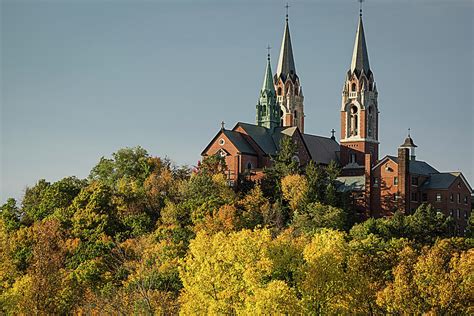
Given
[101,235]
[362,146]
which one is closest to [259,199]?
[101,235]

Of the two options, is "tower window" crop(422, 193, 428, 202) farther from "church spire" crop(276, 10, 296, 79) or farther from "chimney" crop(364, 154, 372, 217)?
"church spire" crop(276, 10, 296, 79)

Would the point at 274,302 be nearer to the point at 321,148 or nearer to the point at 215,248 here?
the point at 215,248

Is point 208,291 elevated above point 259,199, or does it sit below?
below

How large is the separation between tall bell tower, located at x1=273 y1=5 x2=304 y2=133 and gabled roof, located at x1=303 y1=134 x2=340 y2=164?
9.12 m

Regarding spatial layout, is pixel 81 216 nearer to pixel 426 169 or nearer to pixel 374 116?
pixel 426 169

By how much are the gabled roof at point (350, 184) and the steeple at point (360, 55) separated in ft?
57.0

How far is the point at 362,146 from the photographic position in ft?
317

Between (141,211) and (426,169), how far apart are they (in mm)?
25201

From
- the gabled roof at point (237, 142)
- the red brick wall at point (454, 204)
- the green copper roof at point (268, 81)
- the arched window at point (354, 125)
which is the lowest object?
the red brick wall at point (454, 204)

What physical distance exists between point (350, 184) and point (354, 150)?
14.7 meters

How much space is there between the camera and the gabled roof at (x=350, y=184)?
81.8 m

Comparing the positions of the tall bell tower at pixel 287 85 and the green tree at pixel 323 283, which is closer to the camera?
the green tree at pixel 323 283

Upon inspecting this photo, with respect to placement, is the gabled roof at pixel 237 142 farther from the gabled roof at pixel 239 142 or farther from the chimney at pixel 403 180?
the chimney at pixel 403 180

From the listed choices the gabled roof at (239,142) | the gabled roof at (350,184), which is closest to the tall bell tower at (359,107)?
the gabled roof at (350,184)
